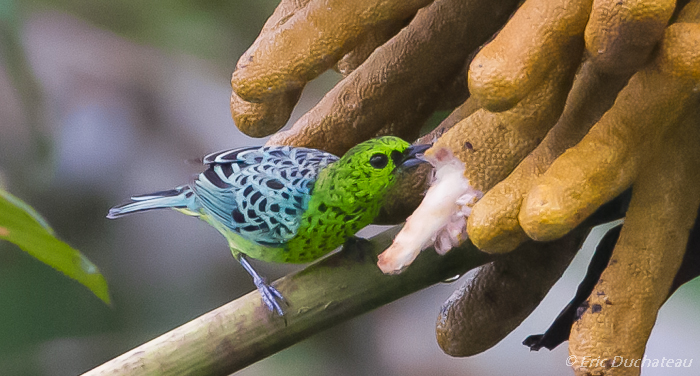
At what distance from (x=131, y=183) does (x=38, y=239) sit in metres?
0.80

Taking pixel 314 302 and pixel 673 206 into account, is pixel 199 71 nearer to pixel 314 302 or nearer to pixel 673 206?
pixel 314 302

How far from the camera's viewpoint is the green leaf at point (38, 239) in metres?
0.61

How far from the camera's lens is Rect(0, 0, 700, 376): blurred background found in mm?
1335

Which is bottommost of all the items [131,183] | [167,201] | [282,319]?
[282,319]

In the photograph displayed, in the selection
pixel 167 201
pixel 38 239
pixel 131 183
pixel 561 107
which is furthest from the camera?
pixel 131 183

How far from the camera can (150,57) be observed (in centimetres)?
146

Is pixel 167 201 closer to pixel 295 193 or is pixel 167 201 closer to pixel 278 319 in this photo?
pixel 295 193

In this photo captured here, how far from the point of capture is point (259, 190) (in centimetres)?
70

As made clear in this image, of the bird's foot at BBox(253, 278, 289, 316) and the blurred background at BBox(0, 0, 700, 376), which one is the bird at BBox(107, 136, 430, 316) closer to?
the bird's foot at BBox(253, 278, 289, 316)

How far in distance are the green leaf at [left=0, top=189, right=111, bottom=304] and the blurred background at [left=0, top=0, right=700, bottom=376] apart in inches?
25.7

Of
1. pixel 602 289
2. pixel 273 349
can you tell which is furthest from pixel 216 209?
pixel 602 289

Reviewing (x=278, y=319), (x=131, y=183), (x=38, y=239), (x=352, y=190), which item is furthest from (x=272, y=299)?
(x=131, y=183)

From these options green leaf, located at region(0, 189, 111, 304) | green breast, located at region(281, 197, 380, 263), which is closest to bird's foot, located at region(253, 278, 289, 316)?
green breast, located at region(281, 197, 380, 263)

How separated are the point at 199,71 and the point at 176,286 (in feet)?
1.67
